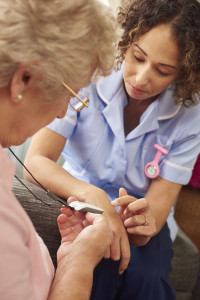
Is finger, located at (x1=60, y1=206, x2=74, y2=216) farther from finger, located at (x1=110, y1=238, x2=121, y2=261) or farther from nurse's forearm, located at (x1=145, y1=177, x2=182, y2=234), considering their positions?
nurse's forearm, located at (x1=145, y1=177, x2=182, y2=234)

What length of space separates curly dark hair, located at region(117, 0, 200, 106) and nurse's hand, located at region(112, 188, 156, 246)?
1.58ft

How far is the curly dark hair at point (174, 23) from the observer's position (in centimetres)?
130

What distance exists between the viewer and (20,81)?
0.71m

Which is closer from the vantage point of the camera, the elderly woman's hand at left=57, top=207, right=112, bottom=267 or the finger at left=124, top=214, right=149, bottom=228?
the elderly woman's hand at left=57, top=207, right=112, bottom=267

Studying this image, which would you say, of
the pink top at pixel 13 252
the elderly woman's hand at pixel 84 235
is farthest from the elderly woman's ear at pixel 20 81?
the elderly woman's hand at pixel 84 235

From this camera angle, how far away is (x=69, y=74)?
75 centimetres

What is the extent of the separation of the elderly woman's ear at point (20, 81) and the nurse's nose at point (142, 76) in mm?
664

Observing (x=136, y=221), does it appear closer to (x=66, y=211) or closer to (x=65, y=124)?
(x=66, y=211)

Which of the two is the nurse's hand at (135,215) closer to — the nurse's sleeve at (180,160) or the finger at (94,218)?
the finger at (94,218)

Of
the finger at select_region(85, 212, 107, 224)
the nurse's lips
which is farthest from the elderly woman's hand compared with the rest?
the nurse's lips

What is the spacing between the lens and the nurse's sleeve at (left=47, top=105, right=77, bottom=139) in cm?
143

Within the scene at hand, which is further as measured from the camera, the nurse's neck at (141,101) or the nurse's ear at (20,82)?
the nurse's neck at (141,101)

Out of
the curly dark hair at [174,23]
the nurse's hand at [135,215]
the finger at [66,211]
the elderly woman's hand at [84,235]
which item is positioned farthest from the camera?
the curly dark hair at [174,23]

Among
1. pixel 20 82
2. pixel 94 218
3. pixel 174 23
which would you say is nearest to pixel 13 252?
pixel 20 82
